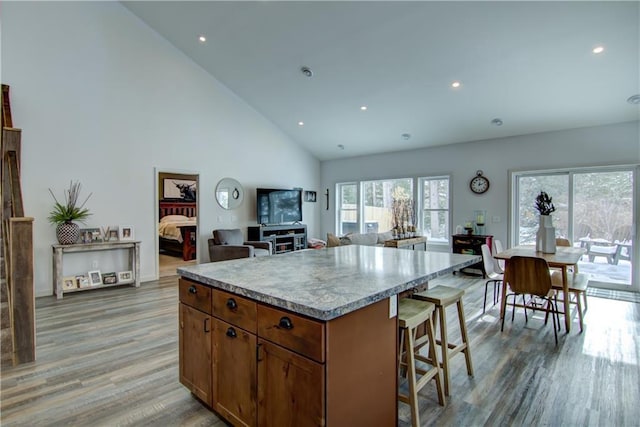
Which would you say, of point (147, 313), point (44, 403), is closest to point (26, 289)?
point (44, 403)

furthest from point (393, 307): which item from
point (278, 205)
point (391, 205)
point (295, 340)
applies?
point (391, 205)

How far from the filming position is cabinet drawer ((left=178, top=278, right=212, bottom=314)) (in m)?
1.99

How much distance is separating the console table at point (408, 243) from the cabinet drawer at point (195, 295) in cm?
445

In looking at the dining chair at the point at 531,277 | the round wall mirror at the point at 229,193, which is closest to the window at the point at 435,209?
the dining chair at the point at 531,277

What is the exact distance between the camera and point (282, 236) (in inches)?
303

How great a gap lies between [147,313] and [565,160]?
683cm

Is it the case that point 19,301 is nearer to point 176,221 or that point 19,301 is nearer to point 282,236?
point 282,236

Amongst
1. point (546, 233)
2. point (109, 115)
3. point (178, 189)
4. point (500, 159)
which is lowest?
point (546, 233)

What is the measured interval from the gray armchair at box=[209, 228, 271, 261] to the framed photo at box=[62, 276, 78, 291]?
6.81 feet

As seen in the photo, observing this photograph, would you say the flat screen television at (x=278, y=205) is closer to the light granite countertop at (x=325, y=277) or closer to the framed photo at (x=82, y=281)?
the framed photo at (x=82, y=281)

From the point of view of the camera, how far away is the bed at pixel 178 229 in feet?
26.5

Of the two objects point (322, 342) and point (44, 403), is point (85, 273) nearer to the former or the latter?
point (44, 403)

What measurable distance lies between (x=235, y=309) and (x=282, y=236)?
5.94 m

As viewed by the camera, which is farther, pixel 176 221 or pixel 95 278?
pixel 176 221
